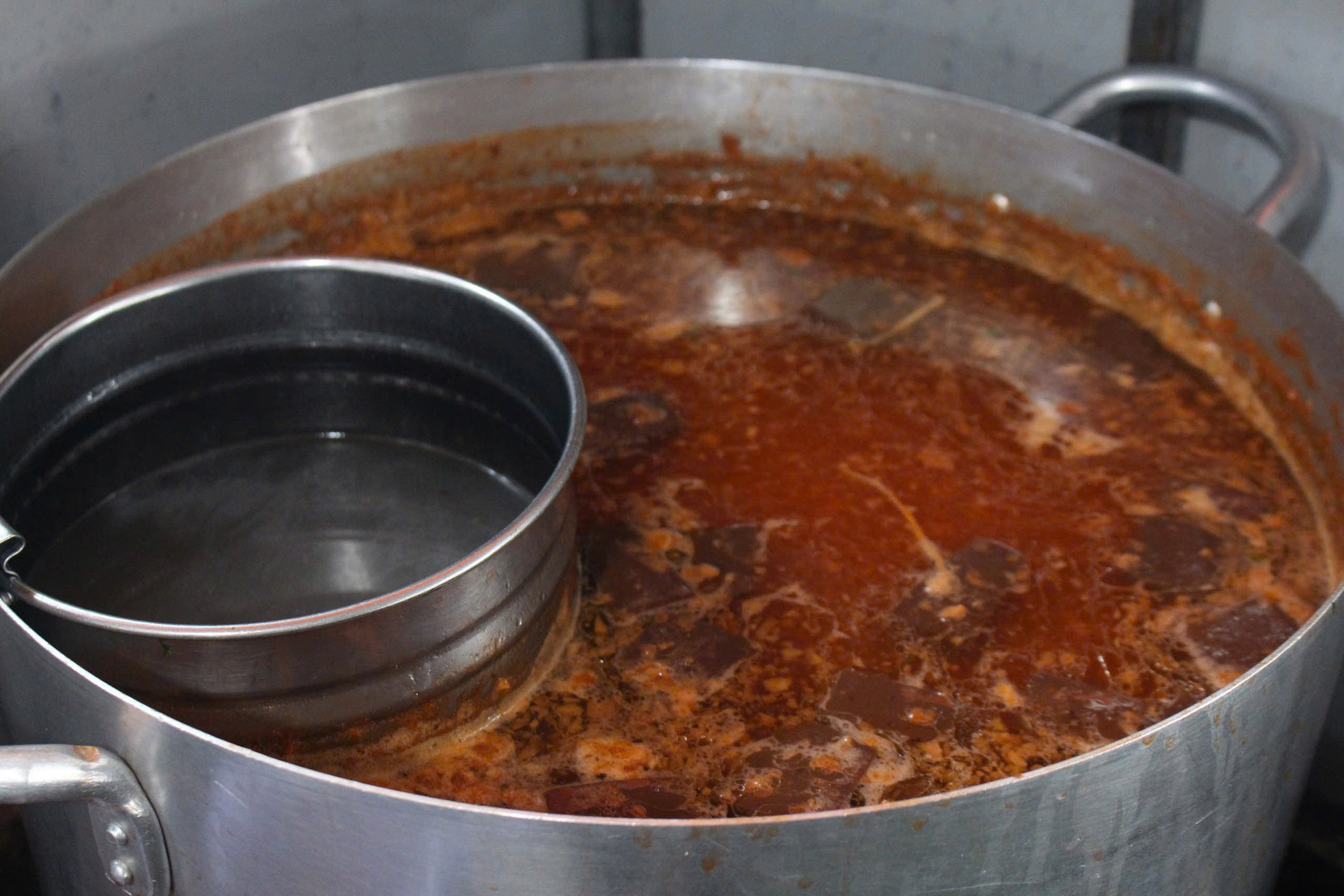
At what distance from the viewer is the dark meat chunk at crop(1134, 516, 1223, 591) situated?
3.92ft

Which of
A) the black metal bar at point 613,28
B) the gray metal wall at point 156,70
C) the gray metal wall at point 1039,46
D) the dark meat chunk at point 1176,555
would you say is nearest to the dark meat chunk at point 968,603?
the dark meat chunk at point 1176,555

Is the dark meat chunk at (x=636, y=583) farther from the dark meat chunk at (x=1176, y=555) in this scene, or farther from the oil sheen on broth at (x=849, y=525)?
the dark meat chunk at (x=1176, y=555)

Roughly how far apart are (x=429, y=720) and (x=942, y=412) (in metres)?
0.63

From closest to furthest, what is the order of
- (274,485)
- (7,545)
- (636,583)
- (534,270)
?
(7,545) → (636,583) → (274,485) → (534,270)

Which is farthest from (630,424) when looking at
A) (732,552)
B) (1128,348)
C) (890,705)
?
(1128,348)

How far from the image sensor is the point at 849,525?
49.2 inches

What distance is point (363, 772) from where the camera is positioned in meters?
1.00

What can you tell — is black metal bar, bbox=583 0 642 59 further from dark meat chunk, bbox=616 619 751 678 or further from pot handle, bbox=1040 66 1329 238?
dark meat chunk, bbox=616 619 751 678

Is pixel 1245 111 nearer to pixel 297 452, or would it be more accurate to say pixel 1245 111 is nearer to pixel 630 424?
pixel 630 424

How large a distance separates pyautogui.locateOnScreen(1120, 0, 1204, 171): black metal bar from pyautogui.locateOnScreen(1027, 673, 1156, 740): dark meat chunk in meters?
0.94

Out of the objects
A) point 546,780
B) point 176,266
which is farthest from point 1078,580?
point 176,266

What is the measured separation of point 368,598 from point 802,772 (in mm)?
402

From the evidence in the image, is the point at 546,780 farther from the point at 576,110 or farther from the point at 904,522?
the point at 576,110

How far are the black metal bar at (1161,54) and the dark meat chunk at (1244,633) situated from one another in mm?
801
